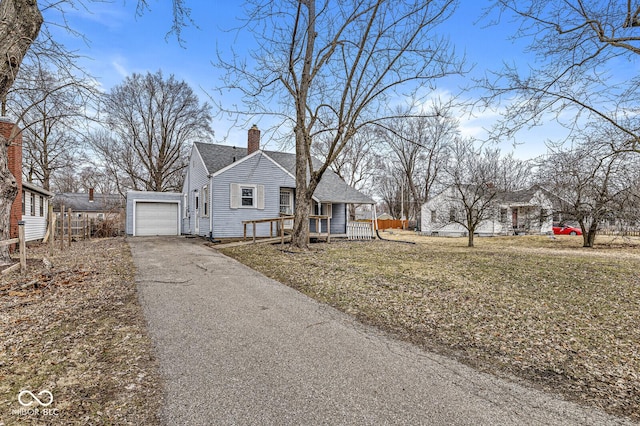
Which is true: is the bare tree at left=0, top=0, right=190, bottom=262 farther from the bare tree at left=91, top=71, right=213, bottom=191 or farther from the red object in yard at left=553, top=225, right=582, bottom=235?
the red object in yard at left=553, top=225, right=582, bottom=235

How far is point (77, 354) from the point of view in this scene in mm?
3549

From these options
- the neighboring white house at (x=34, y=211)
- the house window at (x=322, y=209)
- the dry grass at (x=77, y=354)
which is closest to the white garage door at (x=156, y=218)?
the neighboring white house at (x=34, y=211)

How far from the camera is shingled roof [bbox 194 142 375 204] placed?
53.9 feet

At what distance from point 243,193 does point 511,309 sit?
12.5 meters

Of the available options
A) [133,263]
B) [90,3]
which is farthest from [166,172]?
[90,3]

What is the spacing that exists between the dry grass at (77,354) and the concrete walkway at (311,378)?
23cm

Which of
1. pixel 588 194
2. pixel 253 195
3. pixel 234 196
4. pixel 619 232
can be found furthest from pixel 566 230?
pixel 234 196

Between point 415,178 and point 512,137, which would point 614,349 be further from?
point 415,178

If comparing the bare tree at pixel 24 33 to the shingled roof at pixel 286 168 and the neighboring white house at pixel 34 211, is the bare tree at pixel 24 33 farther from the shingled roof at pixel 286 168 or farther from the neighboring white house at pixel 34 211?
the neighboring white house at pixel 34 211

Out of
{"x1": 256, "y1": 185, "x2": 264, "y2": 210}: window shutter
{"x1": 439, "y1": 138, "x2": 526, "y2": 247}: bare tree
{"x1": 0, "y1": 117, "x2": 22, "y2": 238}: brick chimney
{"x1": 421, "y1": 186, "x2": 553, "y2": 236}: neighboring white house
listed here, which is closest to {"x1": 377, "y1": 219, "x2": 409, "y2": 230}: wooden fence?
{"x1": 421, "y1": 186, "x2": 553, "y2": 236}: neighboring white house

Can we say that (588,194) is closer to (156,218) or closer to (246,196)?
(246,196)

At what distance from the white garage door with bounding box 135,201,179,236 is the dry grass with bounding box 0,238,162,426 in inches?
520

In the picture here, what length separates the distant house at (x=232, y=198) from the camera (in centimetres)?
1534

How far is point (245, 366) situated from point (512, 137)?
648cm
